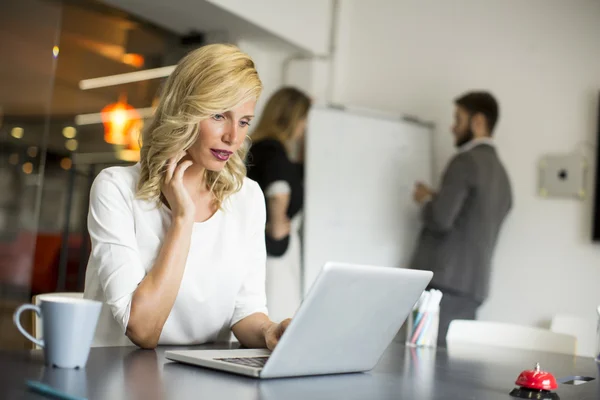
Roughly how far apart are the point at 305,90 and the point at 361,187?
0.89m

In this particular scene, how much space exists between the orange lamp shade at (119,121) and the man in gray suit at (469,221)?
1.83 m

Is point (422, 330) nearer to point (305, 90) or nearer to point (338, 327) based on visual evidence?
point (338, 327)

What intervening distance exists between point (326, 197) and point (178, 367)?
127 inches

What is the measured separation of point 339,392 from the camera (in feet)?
3.31

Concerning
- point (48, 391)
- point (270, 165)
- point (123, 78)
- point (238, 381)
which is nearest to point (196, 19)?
point (123, 78)

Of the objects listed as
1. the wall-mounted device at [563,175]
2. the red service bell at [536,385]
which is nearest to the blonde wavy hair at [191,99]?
the red service bell at [536,385]

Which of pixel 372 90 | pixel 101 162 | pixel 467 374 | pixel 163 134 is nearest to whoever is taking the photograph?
pixel 467 374

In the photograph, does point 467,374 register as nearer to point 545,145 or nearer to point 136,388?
point 136,388

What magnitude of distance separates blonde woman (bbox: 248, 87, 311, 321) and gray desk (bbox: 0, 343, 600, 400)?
251cm

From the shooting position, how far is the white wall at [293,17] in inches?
162

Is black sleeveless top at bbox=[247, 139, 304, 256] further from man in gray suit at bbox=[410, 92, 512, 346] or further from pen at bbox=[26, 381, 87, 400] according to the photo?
pen at bbox=[26, 381, 87, 400]

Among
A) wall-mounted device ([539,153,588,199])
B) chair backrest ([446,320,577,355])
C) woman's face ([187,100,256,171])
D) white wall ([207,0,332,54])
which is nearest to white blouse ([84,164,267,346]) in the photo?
woman's face ([187,100,256,171])

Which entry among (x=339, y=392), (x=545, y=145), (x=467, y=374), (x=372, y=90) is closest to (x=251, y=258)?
(x=467, y=374)

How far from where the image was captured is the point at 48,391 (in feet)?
2.74
